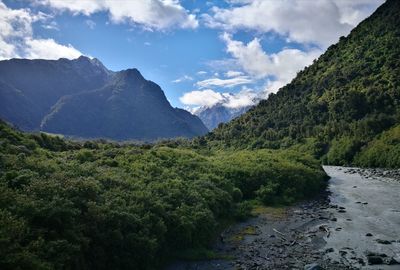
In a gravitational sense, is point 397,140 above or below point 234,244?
above

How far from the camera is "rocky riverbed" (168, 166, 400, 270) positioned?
3391cm

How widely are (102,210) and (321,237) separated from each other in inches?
974

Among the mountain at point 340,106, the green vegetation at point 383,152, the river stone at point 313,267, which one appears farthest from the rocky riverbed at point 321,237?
the mountain at point 340,106

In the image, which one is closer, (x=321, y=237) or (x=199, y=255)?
(x=199, y=255)

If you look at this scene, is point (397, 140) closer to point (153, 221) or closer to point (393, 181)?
point (393, 181)

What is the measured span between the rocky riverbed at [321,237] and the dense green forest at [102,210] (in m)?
3.32

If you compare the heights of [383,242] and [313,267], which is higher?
[383,242]

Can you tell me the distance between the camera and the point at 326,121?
493ft

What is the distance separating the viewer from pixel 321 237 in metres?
42.2

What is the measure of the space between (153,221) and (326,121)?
422 ft

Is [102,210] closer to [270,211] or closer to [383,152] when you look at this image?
[270,211]

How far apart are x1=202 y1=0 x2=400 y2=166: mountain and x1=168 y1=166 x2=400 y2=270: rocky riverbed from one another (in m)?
59.5

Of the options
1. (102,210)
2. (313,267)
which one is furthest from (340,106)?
(102,210)

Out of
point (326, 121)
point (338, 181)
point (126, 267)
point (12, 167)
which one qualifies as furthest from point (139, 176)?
point (326, 121)
